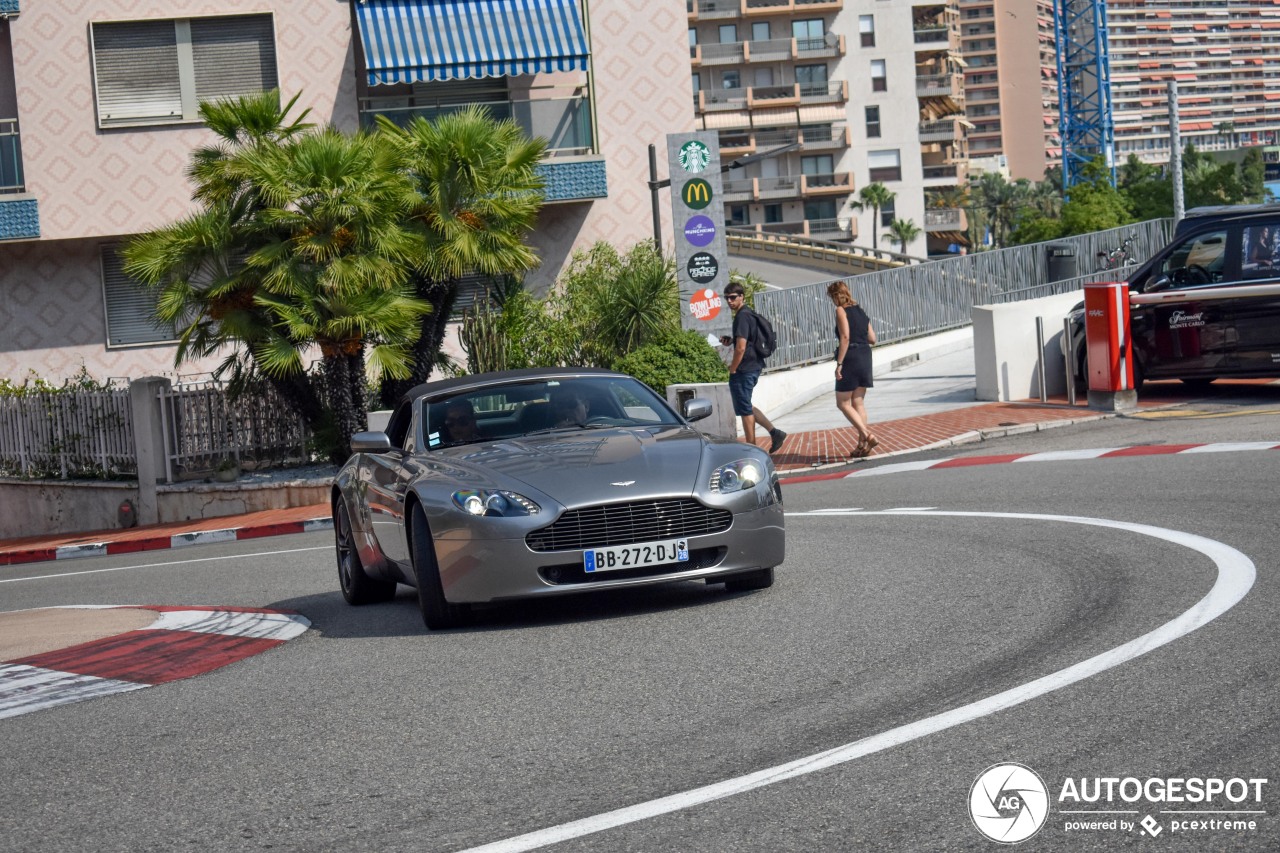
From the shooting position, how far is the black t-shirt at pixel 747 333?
17844 mm

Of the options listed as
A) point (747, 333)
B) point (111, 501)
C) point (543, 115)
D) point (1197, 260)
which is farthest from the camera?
Result: point (543, 115)

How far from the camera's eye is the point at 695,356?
68.4ft

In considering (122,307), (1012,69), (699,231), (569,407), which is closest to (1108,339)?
(699,231)

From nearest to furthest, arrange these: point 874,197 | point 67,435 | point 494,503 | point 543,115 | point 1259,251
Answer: point 494,503, point 1259,251, point 67,435, point 543,115, point 874,197

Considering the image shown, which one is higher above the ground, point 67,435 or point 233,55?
point 233,55

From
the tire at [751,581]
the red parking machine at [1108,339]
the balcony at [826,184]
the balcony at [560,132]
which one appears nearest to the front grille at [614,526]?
the tire at [751,581]

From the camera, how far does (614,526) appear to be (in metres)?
8.16

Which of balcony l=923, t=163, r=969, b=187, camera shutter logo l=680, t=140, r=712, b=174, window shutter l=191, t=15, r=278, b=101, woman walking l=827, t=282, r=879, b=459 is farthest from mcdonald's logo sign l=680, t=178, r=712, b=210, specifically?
balcony l=923, t=163, r=969, b=187

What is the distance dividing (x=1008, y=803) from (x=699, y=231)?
18232mm

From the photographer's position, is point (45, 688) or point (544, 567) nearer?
point (45, 688)

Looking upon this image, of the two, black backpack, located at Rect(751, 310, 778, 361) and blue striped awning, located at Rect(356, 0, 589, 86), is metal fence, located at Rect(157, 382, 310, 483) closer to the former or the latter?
blue striped awning, located at Rect(356, 0, 589, 86)

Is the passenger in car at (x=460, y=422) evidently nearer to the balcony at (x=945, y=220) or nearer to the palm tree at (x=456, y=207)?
the palm tree at (x=456, y=207)

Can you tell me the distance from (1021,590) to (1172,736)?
3.21 m

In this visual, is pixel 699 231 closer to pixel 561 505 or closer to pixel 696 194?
pixel 696 194
